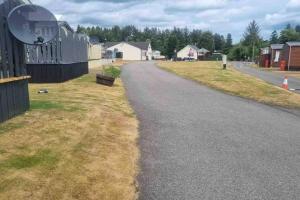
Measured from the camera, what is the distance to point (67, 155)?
6.73 metres

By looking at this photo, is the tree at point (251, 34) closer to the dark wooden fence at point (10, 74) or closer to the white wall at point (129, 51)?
the white wall at point (129, 51)

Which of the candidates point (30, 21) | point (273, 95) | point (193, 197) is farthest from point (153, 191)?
point (273, 95)

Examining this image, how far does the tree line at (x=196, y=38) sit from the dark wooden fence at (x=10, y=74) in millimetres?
93760

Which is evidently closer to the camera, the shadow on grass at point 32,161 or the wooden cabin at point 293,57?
the shadow on grass at point 32,161

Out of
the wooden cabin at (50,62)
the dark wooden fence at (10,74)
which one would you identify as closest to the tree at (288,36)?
the wooden cabin at (50,62)

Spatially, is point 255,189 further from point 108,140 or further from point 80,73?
point 80,73

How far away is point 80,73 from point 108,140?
59.1 ft

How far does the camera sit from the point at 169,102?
15109mm

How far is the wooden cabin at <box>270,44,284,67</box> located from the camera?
54669 millimetres

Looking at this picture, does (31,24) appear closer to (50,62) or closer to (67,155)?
(67,155)

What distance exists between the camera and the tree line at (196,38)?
11188cm

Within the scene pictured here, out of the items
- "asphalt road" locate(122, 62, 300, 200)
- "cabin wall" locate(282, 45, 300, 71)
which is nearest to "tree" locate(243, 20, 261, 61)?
"cabin wall" locate(282, 45, 300, 71)

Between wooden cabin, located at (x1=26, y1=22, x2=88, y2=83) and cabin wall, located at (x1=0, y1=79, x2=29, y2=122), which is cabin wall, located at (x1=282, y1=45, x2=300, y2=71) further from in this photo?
cabin wall, located at (x1=0, y1=79, x2=29, y2=122)

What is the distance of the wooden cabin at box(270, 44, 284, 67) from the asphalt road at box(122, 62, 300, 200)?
144 ft
